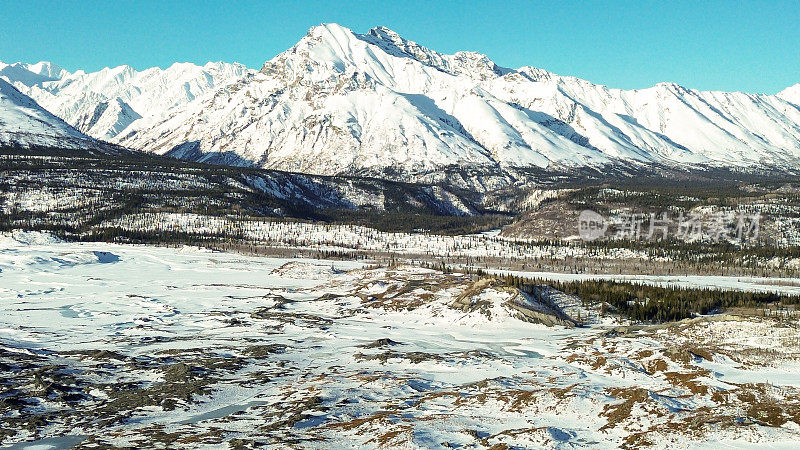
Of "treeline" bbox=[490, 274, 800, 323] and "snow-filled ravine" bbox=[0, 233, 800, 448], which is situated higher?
"treeline" bbox=[490, 274, 800, 323]

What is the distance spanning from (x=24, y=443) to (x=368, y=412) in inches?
1198

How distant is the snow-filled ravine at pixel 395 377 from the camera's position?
55.9 meters

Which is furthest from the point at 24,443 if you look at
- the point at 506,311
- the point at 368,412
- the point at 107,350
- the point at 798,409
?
the point at 506,311

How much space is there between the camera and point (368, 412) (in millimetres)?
64125

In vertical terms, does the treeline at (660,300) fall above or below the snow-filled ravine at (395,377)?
above

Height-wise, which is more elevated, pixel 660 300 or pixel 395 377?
pixel 660 300

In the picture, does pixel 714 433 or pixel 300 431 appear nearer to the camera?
pixel 714 433

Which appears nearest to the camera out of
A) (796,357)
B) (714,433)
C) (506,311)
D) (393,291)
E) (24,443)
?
(714,433)

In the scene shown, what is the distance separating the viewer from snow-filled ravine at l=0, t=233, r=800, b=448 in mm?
55906

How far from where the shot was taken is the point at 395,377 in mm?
77812

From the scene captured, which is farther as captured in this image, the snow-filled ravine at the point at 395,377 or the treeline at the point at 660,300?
the treeline at the point at 660,300

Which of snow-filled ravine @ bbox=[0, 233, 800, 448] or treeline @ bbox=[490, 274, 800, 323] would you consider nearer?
snow-filled ravine @ bbox=[0, 233, 800, 448]

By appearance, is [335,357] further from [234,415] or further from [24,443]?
[24,443]

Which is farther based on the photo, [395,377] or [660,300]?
[660,300]
